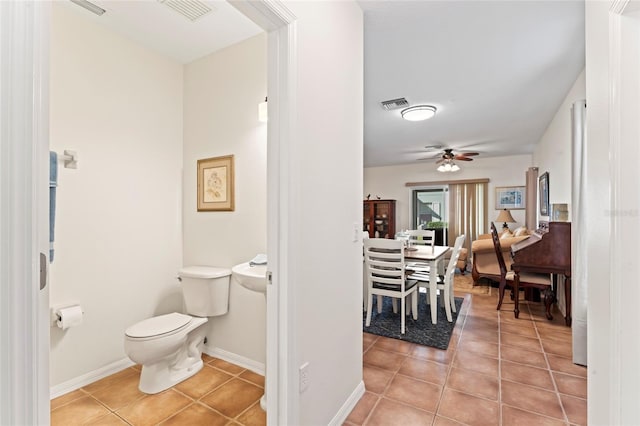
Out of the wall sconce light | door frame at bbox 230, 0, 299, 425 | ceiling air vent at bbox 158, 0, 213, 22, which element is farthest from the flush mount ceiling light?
door frame at bbox 230, 0, 299, 425

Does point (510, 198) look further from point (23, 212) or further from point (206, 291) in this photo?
point (23, 212)

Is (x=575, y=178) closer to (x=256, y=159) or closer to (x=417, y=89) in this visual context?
(x=417, y=89)

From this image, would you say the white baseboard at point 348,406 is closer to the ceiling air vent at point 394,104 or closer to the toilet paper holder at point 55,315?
the toilet paper holder at point 55,315

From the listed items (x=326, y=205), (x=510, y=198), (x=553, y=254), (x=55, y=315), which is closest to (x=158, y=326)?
(x=55, y=315)

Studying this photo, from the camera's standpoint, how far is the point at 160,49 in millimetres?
2496

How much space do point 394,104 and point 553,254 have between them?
234 centimetres

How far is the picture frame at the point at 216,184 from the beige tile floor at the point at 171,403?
4.18ft

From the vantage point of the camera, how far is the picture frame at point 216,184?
243 centimetres

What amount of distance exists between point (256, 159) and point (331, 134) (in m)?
→ 0.85

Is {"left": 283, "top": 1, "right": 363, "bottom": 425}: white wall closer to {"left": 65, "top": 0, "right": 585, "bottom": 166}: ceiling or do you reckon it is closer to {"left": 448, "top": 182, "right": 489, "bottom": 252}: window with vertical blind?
{"left": 65, "top": 0, "right": 585, "bottom": 166}: ceiling

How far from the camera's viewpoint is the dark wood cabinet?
24.4ft

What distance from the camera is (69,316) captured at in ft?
6.49

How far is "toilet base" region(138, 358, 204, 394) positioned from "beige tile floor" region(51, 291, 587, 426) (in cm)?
4

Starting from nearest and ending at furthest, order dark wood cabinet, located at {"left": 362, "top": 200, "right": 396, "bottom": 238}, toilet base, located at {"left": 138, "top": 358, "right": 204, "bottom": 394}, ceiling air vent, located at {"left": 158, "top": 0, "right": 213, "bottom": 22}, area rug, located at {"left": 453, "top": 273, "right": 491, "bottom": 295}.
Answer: ceiling air vent, located at {"left": 158, "top": 0, "right": 213, "bottom": 22} → toilet base, located at {"left": 138, "top": 358, "right": 204, "bottom": 394} → area rug, located at {"left": 453, "top": 273, "right": 491, "bottom": 295} → dark wood cabinet, located at {"left": 362, "top": 200, "right": 396, "bottom": 238}
